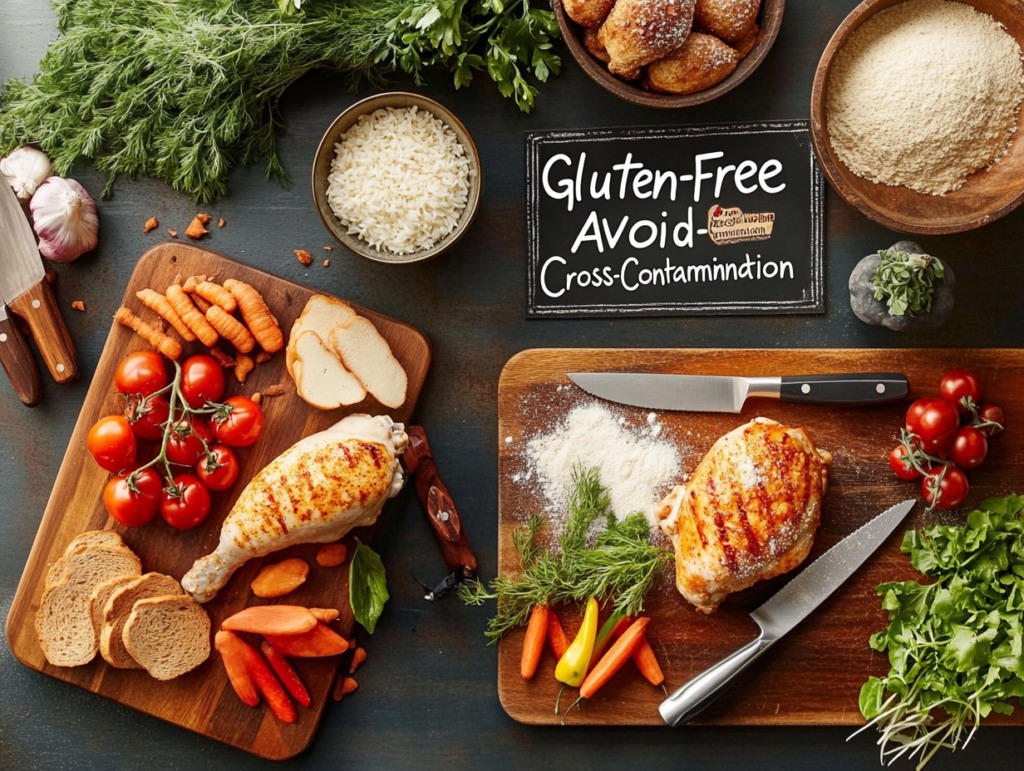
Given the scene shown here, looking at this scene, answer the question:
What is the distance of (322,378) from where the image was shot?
2422 mm

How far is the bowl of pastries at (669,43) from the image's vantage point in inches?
83.2

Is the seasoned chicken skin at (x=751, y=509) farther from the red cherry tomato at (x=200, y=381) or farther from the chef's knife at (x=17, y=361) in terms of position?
the chef's knife at (x=17, y=361)

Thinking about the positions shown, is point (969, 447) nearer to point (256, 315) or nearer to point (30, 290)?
point (256, 315)

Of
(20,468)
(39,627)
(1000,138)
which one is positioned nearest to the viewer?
(1000,138)

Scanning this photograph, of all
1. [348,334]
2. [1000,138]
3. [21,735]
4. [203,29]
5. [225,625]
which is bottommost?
[21,735]

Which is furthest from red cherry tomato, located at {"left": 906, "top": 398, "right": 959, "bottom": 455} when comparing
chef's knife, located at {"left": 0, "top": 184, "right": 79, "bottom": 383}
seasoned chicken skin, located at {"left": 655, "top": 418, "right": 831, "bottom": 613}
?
chef's knife, located at {"left": 0, "top": 184, "right": 79, "bottom": 383}

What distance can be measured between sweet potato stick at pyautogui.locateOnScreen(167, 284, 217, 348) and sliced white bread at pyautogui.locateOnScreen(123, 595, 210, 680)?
2.73ft

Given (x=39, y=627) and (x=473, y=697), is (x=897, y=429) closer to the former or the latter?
(x=473, y=697)

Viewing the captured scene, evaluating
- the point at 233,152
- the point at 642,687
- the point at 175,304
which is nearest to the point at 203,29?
the point at 233,152

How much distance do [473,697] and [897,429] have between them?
1.64m

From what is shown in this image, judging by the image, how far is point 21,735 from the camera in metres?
2.54

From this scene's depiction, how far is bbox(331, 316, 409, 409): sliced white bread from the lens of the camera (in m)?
2.42

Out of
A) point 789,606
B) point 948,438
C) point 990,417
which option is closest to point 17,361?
point 789,606

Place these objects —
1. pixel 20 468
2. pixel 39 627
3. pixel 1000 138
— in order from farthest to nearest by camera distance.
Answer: pixel 20 468 → pixel 39 627 → pixel 1000 138
